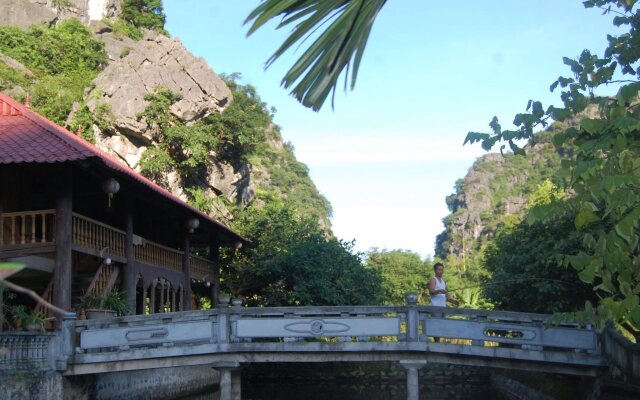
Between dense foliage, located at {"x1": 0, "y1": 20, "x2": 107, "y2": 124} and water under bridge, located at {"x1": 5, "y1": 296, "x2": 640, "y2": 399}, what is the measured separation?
2207cm

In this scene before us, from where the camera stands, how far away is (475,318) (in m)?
12.3

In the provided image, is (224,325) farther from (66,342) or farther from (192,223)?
(192,223)

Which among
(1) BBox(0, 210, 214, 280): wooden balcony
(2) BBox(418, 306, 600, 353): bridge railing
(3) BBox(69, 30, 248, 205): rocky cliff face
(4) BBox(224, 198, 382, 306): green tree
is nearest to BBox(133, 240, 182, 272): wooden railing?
(1) BBox(0, 210, 214, 280): wooden balcony

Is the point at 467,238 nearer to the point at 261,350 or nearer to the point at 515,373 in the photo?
the point at 515,373

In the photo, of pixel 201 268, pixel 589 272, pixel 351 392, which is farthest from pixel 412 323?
pixel 201 268

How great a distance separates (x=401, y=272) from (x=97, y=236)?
3063cm

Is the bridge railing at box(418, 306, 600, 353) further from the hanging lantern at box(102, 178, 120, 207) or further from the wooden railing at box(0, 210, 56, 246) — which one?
the wooden railing at box(0, 210, 56, 246)

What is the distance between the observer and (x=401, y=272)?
43.3 m

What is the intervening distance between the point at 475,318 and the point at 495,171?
7548 centimetres

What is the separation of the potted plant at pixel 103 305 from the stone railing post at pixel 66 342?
1071mm

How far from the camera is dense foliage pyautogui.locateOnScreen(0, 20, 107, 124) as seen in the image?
3316cm

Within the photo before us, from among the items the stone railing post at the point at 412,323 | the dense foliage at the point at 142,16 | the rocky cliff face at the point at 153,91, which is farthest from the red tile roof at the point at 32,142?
the dense foliage at the point at 142,16

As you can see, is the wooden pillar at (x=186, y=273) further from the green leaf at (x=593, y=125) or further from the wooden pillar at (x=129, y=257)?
the green leaf at (x=593, y=125)

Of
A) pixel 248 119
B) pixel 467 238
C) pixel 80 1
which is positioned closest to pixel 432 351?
pixel 248 119
